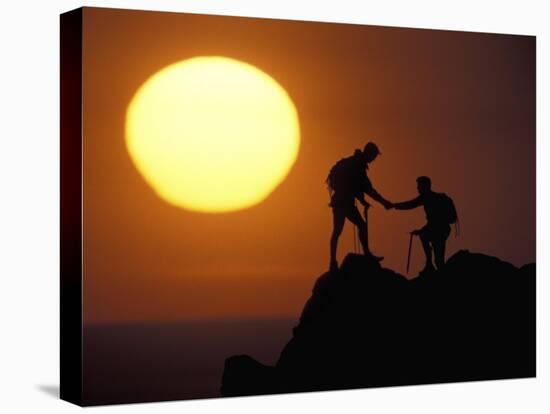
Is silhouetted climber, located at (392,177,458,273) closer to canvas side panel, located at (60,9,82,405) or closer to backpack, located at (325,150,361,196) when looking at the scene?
backpack, located at (325,150,361,196)

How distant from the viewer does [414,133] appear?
35.8 feet

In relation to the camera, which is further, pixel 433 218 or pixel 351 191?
pixel 433 218

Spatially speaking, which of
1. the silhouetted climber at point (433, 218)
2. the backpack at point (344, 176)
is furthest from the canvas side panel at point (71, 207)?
the silhouetted climber at point (433, 218)

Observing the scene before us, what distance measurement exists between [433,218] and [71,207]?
9.32 ft

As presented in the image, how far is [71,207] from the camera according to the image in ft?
32.8

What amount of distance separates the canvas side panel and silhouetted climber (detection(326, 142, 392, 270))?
193 centimetres

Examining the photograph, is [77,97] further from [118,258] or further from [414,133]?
[414,133]

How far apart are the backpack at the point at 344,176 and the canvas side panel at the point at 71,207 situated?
1915 millimetres

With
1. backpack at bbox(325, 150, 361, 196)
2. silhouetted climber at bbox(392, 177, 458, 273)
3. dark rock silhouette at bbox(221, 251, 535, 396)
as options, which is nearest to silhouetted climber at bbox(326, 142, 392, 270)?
backpack at bbox(325, 150, 361, 196)

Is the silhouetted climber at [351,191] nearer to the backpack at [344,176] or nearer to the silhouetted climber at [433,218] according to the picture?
the backpack at [344,176]

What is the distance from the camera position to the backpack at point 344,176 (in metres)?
10.6

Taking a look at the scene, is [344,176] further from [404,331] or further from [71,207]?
[71,207]

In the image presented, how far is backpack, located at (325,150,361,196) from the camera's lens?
A: 34.8 ft

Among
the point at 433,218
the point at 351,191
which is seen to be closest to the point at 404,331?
the point at 433,218
